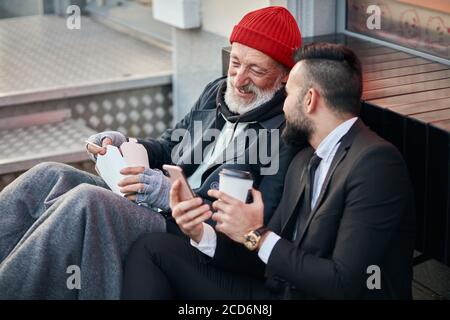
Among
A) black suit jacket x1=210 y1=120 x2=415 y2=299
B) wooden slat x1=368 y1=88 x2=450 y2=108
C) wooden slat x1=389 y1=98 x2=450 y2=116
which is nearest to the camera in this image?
black suit jacket x1=210 y1=120 x2=415 y2=299

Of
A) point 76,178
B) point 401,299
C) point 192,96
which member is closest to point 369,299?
point 401,299

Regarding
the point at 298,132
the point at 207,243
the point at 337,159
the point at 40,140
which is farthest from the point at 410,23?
the point at 40,140

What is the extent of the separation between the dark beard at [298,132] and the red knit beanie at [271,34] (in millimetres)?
397

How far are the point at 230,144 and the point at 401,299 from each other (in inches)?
37.1

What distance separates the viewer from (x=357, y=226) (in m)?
2.64

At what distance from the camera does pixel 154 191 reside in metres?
3.24

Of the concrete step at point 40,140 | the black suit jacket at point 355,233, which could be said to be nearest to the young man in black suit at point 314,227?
the black suit jacket at point 355,233

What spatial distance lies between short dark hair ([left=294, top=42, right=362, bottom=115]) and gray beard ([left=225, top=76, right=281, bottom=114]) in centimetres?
47

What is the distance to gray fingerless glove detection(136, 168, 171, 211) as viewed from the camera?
324 centimetres

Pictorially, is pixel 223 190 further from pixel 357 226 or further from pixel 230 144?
pixel 230 144

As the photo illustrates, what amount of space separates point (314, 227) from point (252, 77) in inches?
31.7

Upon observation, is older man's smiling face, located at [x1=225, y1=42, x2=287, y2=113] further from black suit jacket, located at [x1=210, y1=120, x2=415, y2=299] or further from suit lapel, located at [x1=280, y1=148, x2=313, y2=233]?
black suit jacket, located at [x1=210, y1=120, x2=415, y2=299]

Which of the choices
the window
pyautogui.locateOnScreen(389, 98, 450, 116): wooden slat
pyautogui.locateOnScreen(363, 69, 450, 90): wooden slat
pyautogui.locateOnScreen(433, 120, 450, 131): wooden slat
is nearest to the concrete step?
the window

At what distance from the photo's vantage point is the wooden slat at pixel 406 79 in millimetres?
3607
